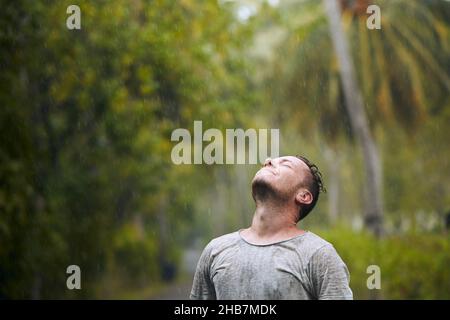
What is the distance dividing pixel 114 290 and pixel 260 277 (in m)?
22.8

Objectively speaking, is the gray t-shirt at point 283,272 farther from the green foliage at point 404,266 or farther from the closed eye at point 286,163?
the green foliage at point 404,266

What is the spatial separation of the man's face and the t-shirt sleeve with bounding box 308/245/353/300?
1.04 ft

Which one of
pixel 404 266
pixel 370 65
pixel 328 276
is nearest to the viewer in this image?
pixel 328 276

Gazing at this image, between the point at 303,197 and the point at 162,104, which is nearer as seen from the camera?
the point at 303,197

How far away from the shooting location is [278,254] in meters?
3.26

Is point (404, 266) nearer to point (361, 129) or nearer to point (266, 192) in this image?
point (361, 129)

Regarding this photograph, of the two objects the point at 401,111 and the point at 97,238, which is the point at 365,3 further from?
the point at 97,238

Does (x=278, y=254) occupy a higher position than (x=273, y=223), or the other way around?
(x=273, y=223)

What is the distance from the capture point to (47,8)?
12945 mm

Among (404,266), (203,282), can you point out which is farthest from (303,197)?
(404,266)

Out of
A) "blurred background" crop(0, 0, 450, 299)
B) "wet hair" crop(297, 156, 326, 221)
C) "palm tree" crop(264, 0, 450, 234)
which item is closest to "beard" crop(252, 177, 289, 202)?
"wet hair" crop(297, 156, 326, 221)

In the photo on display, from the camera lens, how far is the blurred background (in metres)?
11.5

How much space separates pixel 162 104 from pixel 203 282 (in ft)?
41.3
